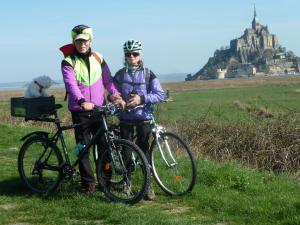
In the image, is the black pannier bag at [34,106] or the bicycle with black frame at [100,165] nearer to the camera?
the bicycle with black frame at [100,165]

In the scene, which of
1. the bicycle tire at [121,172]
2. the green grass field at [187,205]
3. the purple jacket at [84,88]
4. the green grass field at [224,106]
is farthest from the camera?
the green grass field at [224,106]

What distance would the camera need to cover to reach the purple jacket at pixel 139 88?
6.35 metres

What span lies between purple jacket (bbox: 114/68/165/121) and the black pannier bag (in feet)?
3.49

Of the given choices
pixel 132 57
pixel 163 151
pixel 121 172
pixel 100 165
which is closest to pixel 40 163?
pixel 100 165

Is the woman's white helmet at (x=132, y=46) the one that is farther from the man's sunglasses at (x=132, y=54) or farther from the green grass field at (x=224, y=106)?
the green grass field at (x=224, y=106)

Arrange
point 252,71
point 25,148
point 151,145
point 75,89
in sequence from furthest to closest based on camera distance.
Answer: point 252,71 < point 25,148 < point 151,145 < point 75,89

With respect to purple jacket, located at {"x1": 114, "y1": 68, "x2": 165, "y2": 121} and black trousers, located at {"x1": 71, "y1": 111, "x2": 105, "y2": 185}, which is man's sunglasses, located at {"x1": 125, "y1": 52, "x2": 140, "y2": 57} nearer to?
purple jacket, located at {"x1": 114, "y1": 68, "x2": 165, "y2": 121}

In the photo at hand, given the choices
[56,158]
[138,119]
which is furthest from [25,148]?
[138,119]

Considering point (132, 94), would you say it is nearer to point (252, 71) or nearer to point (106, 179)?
point (106, 179)

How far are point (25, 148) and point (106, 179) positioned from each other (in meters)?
1.44

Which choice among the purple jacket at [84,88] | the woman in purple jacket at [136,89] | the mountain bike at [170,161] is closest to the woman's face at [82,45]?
the purple jacket at [84,88]

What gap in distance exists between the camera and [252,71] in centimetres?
18488

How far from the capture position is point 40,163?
707cm

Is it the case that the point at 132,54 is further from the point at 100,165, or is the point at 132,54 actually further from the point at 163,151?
the point at 100,165
